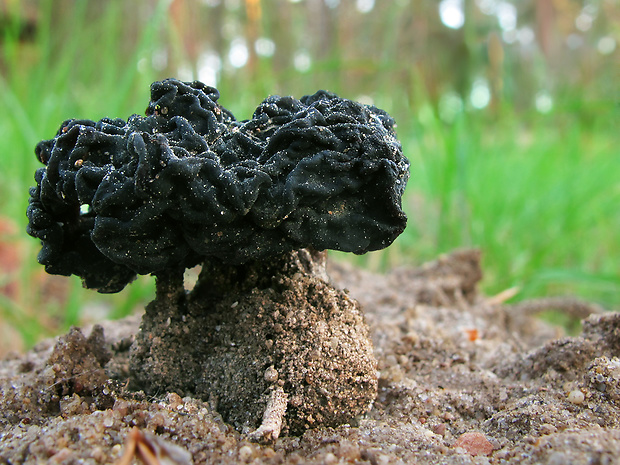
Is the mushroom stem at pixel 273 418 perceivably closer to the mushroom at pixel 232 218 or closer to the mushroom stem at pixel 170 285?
the mushroom at pixel 232 218

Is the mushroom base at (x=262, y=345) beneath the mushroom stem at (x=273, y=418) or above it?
above

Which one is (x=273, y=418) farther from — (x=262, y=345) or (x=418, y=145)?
(x=418, y=145)

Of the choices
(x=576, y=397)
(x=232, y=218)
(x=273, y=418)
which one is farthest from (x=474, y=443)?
(x=232, y=218)

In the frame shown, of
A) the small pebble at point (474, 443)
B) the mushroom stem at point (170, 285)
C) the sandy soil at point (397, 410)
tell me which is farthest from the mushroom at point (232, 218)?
the small pebble at point (474, 443)

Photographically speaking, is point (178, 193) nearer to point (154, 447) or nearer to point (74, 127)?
point (74, 127)

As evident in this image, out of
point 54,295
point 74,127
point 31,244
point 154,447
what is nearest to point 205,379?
point 154,447

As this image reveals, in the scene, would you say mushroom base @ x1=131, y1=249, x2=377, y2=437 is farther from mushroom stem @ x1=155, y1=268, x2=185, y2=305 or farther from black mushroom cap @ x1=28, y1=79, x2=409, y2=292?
black mushroom cap @ x1=28, y1=79, x2=409, y2=292
